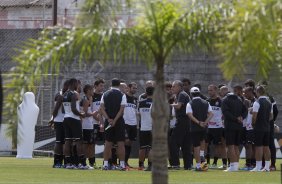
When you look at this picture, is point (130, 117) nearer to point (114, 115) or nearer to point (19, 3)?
point (114, 115)

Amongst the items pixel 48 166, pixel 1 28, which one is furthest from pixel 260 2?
pixel 1 28

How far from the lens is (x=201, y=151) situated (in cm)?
2262

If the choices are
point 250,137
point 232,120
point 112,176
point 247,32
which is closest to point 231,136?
point 232,120

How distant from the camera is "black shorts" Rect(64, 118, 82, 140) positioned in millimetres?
21156

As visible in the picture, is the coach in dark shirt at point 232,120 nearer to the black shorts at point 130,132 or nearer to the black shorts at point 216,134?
the black shorts at point 216,134

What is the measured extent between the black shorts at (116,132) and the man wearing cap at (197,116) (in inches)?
60.2

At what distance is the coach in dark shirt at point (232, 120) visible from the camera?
69.8 feet

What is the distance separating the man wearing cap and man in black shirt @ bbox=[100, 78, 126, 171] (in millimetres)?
1533

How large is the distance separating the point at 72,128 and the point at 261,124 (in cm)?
432

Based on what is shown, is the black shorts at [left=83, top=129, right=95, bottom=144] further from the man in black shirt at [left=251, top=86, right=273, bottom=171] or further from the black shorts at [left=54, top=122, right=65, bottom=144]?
the man in black shirt at [left=251, top=86, right=273, bottom=171]

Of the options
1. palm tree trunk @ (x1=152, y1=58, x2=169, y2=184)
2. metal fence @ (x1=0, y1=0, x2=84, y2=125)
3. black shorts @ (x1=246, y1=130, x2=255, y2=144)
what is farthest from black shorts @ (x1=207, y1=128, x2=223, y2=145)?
palm tree trunk @ (x1=152, y1=58, x2=169, y2=184)

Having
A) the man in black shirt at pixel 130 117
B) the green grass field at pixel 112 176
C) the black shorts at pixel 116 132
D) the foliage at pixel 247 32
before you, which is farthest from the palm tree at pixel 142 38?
the man in black shirt at pixel 130 117

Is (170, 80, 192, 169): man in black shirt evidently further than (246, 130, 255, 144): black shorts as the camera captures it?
No

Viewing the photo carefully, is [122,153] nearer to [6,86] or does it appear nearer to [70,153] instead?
[70,153]
